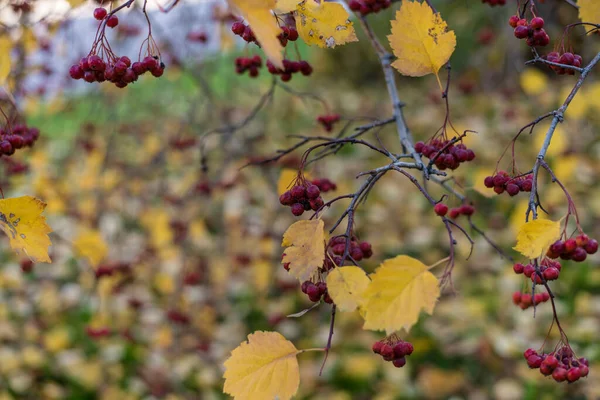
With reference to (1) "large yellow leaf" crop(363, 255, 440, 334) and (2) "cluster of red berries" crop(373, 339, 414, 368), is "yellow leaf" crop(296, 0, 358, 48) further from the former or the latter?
(2) "cluster of red berries" crop(373, 339, 414, 368)

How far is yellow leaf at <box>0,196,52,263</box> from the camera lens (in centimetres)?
103

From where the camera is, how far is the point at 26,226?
1.06 metres

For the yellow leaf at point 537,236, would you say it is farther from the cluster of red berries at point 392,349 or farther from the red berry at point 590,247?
the cluster of red berries at point 392,349

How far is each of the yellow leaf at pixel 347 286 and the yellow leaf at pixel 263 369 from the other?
0.14 metres

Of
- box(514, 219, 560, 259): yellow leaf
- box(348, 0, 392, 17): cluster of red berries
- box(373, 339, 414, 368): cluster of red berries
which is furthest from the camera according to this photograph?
box(348, 0, 392, 17): cluster of red berries

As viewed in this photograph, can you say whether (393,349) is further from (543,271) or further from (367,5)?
(367,5)

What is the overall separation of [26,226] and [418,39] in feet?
2.50

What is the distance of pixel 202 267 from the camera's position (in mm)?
3273

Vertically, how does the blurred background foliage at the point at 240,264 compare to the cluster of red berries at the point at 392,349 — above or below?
below

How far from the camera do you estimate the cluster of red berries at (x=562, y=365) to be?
40.6 inches

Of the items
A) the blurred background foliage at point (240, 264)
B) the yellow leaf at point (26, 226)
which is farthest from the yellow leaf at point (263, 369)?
the blurred background foliage at point (240, 264)

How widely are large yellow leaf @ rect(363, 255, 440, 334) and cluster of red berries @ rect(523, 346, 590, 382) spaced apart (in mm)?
320

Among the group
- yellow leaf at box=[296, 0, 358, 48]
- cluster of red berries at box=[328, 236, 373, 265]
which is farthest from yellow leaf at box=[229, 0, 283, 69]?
cluster of red berries at box=[328, 236, 373, 265]

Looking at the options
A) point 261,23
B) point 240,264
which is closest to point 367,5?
point 261,23
